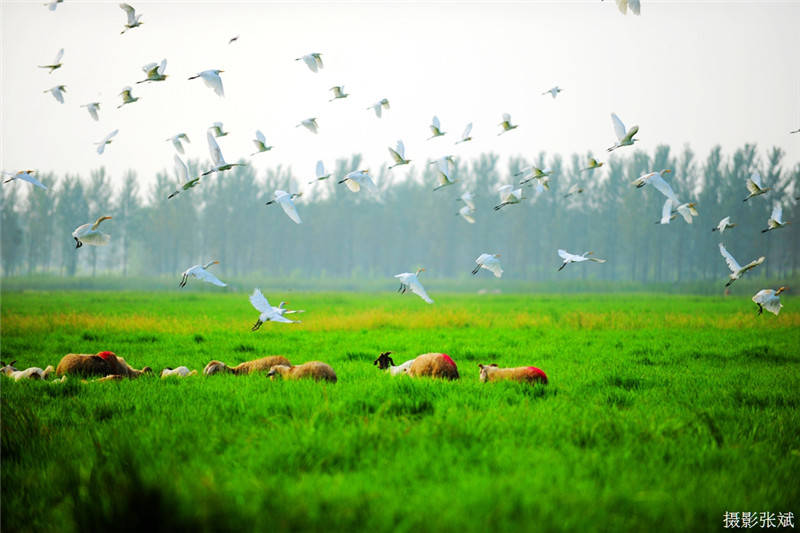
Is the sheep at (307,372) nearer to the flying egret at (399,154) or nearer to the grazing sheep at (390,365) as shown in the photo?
the grazing sheep at (390,365)

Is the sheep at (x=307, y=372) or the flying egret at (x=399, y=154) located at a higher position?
the flying egret at (x=399, y=154)

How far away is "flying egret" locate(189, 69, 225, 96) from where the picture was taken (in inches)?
389

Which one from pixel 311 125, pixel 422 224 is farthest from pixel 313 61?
pixel 422 224

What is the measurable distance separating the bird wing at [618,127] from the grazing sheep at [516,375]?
5.81 m

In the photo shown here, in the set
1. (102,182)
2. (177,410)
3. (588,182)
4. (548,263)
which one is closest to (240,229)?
(102,182)

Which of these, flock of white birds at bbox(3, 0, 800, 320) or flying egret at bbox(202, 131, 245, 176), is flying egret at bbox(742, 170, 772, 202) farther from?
flying egret at bbox(202, 131, 245, 176)

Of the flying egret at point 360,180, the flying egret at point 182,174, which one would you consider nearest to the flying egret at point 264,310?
the flying egret at point 182,174

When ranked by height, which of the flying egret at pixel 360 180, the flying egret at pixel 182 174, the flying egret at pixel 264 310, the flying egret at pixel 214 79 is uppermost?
the flying egret at pixel 214 79

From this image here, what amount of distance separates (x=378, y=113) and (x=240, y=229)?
245ft

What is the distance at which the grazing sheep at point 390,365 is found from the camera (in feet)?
27.9

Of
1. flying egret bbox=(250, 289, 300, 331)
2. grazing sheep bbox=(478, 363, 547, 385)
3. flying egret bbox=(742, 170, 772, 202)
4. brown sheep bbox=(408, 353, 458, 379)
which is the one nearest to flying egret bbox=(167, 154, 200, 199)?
flying egret bbox=(250, 289, 300, 331)

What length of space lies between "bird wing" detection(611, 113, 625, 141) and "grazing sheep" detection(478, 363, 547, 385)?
5813 mm

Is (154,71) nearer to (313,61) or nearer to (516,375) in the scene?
(313,61)

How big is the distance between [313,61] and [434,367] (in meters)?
7.73
